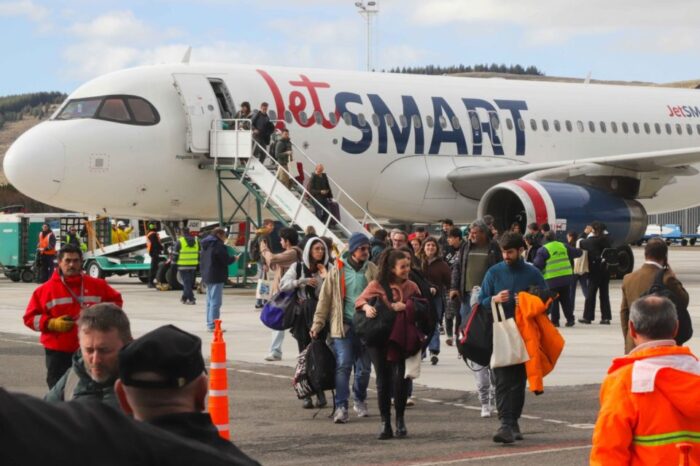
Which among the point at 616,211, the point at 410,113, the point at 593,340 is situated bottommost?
the point at 593,340

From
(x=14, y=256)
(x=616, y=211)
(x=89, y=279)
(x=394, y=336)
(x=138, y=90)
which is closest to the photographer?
(x=89, y=279)

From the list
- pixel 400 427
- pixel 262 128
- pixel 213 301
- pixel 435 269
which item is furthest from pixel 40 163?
pixel 400 427

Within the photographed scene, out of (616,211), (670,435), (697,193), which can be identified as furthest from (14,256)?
(670,435)

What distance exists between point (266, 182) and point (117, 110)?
289 centimetres

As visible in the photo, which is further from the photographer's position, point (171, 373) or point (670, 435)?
point (670, 435)

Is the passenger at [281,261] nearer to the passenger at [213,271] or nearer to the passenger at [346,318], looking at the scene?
the passenger at [213,271]

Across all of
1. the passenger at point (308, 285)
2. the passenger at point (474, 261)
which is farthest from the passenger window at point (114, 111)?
the passenger at point (308, 285)

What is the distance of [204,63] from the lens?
24.2m

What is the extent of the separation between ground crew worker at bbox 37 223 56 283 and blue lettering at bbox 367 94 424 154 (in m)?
7.83

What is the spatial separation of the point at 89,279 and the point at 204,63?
52.0 feet

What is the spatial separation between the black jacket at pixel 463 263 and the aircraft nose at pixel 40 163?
995 cm

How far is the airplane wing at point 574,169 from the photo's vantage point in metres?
26.4

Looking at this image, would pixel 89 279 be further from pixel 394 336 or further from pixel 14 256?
pixel 14 256

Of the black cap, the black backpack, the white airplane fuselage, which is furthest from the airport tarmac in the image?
the black cap
